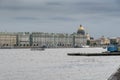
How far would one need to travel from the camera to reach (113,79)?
2209 cm

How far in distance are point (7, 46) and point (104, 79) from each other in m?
172

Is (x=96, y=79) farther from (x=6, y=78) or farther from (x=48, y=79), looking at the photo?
(x=6, y=78)

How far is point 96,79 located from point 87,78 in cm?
98

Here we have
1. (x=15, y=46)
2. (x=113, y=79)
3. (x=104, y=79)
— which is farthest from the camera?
(x=15, y=46)

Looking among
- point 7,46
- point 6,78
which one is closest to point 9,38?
point 7,46

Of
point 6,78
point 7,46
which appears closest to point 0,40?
point 7,46

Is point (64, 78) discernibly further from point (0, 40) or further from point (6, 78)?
point (0, 40)

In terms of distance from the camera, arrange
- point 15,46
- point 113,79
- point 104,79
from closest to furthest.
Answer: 1. point 113,79
2. point 104,79
3. point 15,46

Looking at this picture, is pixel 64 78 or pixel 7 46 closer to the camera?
pixel 64 78

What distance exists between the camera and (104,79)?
29.7 m

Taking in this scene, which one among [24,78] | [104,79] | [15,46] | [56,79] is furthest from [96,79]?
[15,46]

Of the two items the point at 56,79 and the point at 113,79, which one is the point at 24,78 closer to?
the point at 56,79

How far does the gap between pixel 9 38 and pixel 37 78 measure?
169164mm

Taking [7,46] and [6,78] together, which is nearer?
[6,78]
